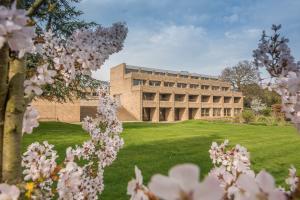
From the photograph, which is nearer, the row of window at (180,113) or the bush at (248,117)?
the bush at (248,117)

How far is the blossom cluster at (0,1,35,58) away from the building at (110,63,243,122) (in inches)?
2161

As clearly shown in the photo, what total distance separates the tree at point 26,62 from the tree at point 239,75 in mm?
74044

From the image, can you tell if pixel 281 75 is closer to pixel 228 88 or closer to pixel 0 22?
pixel 0 22

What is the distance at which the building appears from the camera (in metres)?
57.9

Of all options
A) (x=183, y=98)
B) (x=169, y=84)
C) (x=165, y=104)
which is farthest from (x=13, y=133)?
(x=169, y=84)

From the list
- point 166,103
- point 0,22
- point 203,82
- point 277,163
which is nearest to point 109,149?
point 0,22

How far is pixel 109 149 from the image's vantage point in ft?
16.5

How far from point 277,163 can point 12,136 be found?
12.4m

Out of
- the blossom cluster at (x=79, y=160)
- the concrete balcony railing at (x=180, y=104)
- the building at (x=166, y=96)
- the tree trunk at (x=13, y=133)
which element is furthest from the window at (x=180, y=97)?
the tree trunk at (x=13, y=133)

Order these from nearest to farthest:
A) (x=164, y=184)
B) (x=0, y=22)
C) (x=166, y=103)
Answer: (x=164, y=184), (x=0, y=22), (x=166, y=103)

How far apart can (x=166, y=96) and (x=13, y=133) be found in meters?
61.0

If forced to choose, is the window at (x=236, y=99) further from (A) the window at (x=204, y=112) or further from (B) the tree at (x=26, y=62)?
(B) the tree at (x=26, y=62)

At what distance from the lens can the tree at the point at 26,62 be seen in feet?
3.84

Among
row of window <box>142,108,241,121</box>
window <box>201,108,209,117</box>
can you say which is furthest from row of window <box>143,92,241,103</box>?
window <box>201,108,209,117</box>
